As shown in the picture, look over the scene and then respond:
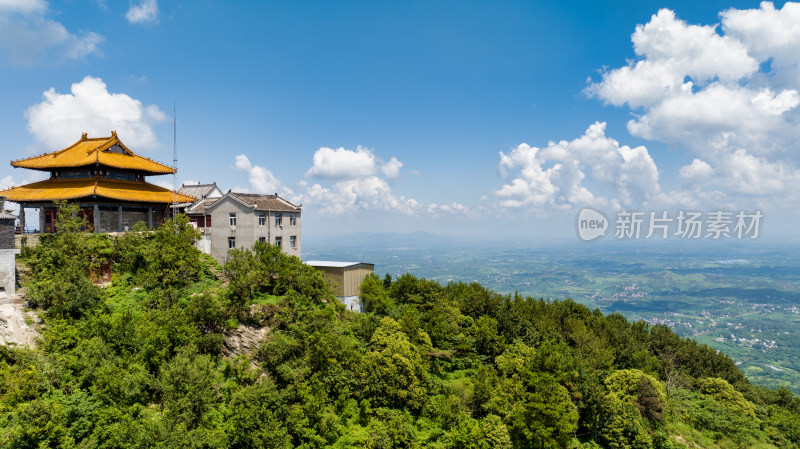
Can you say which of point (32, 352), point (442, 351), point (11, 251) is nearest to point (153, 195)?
point (11, 251)

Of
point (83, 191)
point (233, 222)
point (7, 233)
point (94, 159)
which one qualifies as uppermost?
point (94, 159)

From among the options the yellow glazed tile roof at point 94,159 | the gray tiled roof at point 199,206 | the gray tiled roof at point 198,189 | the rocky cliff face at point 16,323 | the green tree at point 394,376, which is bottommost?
the green tree at point 394,376

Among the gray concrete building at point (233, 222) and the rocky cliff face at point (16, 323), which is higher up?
the gray concrete building at point (233, 222)

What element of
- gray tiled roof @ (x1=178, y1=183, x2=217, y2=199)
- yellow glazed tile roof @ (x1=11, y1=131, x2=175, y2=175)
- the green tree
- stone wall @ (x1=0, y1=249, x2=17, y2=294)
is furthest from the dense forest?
gray tiled roof @ (x1=178, y1=183, x2=217, y2=199)

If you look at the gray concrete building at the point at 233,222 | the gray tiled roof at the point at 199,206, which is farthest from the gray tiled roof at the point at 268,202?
the gray tiled roof at the point at 199,206

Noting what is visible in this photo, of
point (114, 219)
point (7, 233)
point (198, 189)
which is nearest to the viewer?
point (7, 233)

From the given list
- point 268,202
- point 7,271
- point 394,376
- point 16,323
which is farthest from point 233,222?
point 394,376

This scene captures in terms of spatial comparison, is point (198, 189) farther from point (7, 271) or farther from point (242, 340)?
point (242, 340)

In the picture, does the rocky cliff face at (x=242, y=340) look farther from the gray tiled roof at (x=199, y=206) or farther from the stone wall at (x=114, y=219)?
the stone wall at (x=114, y=219)
